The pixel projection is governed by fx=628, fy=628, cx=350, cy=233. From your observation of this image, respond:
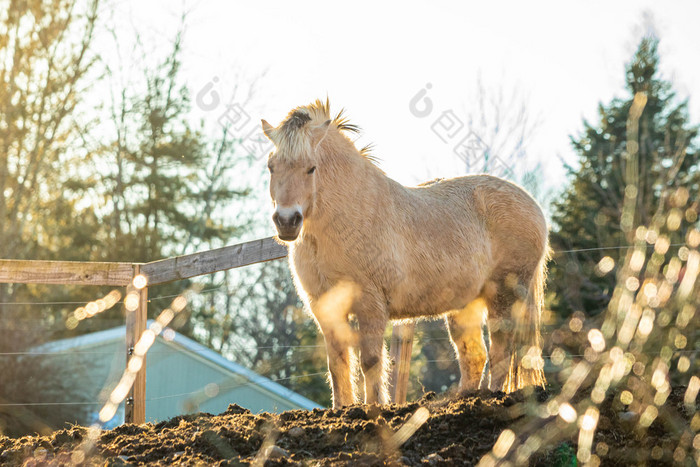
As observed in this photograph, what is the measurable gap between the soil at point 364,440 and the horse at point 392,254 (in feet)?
2.49

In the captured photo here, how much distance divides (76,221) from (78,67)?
358 cm

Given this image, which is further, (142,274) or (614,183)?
(614,183)

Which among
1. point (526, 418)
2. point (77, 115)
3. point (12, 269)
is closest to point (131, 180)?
point (77, 115)

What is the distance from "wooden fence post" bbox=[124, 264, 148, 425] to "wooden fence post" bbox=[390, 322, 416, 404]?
2.13m

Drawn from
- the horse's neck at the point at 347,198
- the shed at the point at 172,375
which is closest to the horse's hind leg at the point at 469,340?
the horse's neck at the point at 347,198

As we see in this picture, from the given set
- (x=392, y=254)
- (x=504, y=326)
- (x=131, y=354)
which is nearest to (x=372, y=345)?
(x=392, y=254)

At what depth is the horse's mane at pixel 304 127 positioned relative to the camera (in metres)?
4.06

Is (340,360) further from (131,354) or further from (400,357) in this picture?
(131,354)

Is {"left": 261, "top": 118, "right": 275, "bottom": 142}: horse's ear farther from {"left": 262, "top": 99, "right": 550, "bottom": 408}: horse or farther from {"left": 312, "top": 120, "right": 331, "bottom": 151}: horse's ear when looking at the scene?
{"left": 312, "top": 120, "right": 331, "bottom": 151}: horse's ear

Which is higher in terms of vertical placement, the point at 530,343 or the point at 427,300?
the point at 427,300

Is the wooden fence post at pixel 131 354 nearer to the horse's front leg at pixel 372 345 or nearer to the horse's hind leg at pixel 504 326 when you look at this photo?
the horse's front leg at pixel 372 345

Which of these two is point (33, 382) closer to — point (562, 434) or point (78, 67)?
point (78, 67)

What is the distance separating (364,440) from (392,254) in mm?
1703

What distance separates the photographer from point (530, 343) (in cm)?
524
